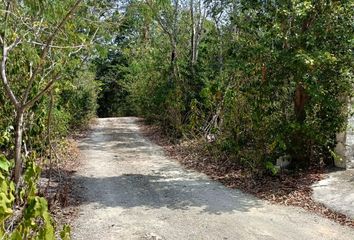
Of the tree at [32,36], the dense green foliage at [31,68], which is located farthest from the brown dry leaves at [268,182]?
the tree at [32,36]

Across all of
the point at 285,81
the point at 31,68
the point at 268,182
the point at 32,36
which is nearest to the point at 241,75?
the point at 285,81

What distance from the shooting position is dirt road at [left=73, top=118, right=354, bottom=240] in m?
5.09

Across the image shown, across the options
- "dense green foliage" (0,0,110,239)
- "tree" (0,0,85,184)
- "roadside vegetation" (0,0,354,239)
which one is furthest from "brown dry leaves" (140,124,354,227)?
"tree" (0,0,85,184)

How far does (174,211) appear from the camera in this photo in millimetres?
5980

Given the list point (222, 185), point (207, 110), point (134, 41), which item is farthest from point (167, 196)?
point (134, 41)

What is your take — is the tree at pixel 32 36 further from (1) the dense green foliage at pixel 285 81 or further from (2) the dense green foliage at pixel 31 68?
(1) the dense green foliage at pixel 285 81

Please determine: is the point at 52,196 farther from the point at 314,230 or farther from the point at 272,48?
the point at 272,48

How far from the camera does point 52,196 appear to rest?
6.38m

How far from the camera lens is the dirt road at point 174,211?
16.7 feet

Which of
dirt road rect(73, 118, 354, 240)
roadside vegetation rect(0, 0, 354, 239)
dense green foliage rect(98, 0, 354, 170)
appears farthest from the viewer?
dense green foliage rect(98, 0, 354, 170)

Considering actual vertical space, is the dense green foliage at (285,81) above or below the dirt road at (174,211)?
above

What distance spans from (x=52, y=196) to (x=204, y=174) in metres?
3.41

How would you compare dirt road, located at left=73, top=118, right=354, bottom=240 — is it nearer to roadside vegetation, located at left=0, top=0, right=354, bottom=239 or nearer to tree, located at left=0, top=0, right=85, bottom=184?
roadside vegetation, located at left=0, top=0, right=354, bottom=239

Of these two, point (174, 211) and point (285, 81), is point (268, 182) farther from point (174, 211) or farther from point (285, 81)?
point (174, 211)
